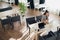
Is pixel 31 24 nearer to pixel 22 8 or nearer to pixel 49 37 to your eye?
pixel 22 8

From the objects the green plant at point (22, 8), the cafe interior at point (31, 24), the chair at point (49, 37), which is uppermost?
the green plant at point (22, 8)

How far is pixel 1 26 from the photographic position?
624cm

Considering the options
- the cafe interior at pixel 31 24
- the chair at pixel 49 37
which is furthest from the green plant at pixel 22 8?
the chair at pixel 49 37

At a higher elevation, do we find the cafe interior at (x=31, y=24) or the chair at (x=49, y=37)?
the cafe interior at (x=31, y=24)

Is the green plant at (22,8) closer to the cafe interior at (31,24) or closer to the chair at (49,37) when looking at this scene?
the cafe interior at (31,24)

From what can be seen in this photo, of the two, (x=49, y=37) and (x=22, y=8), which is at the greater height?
(x=22, y=8)

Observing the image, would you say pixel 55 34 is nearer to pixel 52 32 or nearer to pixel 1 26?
pixel 52 32

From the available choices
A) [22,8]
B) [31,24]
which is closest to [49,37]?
[31,24]

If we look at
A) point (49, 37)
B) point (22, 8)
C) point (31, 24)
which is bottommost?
point (49, 37)

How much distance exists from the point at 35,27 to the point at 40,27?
18cm

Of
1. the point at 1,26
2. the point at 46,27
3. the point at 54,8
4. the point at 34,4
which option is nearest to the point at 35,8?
the point at 34,4

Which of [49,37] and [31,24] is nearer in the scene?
[49,37]

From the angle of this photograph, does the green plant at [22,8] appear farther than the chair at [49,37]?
Yes

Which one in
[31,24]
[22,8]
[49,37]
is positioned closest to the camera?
[49,37]
